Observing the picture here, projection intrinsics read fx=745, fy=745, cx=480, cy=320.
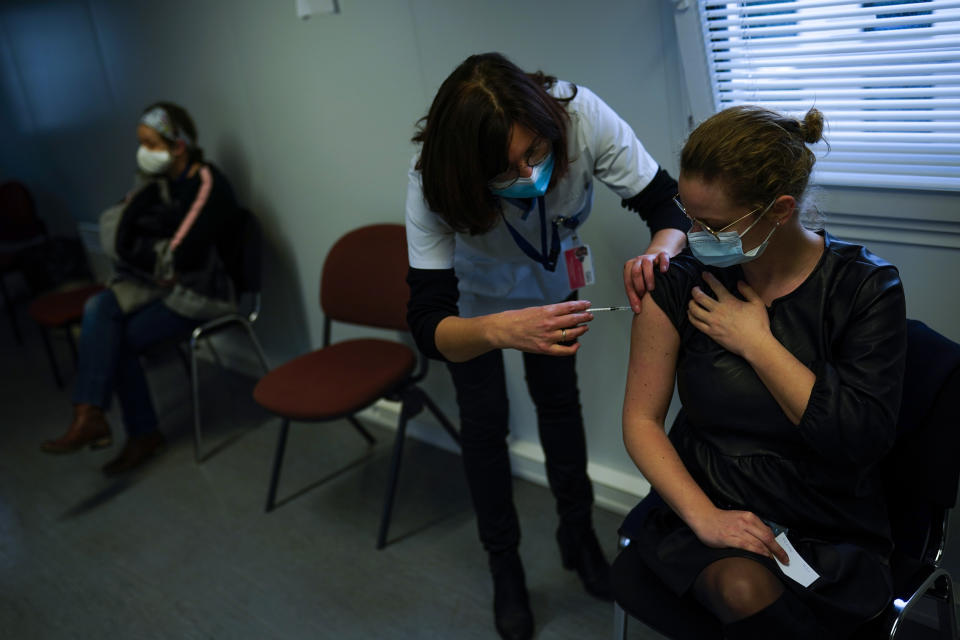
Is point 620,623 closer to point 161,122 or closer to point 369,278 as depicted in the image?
point 369,278

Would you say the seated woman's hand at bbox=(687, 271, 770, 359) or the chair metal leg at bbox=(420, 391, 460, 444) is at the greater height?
the seated woman's hand at bbox=(687, 271, 770, 359)

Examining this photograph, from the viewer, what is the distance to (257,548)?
247 centimetres

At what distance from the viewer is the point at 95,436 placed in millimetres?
2812

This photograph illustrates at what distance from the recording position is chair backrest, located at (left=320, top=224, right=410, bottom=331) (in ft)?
8.10

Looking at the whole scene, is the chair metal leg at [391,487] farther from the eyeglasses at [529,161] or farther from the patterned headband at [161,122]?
the patterned headband at [161,122]

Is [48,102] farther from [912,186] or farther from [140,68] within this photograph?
Result: [912,186]

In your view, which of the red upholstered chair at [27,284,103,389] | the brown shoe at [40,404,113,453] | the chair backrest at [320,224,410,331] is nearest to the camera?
the chair backrest at [320,224,410,331]

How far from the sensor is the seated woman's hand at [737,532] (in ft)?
3.86

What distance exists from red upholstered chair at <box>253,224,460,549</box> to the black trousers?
0.53 m

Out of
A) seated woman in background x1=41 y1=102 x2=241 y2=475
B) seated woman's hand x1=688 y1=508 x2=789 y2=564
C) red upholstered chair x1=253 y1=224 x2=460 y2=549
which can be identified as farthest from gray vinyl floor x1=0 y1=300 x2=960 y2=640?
seated woman's hand x1=688 y1=508 x2=789 y2=564

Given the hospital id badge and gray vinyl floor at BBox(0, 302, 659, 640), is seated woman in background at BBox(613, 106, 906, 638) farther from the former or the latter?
gray vinyl floor at BBox(0, 302, 659, 640)

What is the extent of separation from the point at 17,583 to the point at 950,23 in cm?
295


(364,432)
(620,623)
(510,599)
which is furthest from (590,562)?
(364,432)

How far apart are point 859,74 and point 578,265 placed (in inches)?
27.8
